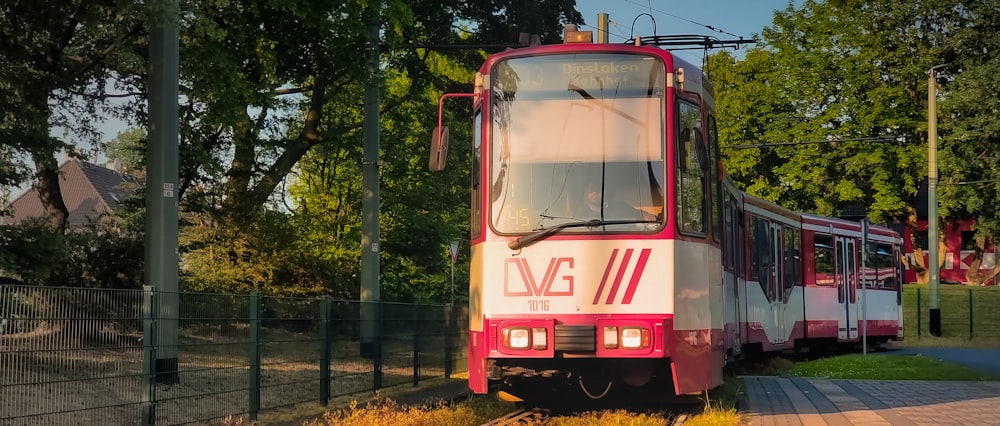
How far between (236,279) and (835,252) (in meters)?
13.0

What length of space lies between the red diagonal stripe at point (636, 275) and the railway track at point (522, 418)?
1.54 meters

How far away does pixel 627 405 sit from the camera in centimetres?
1471

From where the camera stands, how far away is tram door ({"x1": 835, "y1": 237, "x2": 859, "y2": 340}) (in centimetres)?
2756

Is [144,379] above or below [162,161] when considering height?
below

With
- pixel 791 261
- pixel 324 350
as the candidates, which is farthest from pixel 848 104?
pixel 324 350

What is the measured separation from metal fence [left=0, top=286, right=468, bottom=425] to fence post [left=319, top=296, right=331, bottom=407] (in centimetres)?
1

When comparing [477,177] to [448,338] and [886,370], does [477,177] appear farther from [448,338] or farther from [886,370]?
[886,370]

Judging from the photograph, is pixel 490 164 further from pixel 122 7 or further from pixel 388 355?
pixel 388 355

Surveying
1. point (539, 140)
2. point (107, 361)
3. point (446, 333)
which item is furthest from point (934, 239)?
point (107, 361)

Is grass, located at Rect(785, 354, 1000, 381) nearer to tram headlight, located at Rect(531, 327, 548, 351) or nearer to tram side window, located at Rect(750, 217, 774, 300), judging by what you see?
tram side window, located at Rect(750, 217, 774, 300)

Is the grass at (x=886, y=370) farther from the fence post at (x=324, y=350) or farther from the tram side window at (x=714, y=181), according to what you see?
the fence post at (x=324, y=350)

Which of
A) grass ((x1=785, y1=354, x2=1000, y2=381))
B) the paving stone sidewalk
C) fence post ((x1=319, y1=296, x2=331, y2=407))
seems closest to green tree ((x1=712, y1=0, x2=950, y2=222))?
grass ((x1=785, y1=354, x2=1000, y2=381))

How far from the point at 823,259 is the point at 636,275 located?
52.1 feet

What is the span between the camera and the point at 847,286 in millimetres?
28078
